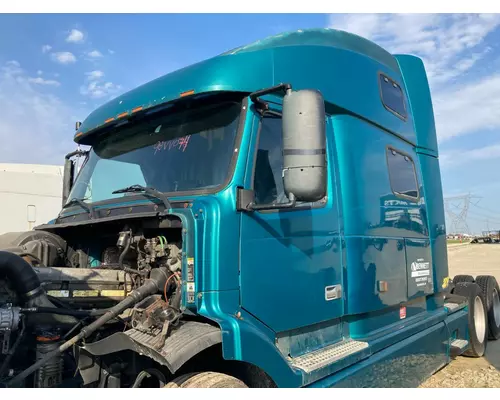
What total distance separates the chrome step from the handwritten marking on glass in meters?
1.72

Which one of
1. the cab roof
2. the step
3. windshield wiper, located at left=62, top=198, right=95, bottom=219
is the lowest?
the step

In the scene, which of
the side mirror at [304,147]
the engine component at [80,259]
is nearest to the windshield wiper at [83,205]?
the engine component at [80,259]

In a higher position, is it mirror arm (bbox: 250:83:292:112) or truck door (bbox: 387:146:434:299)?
mirror arm (bbox: 250:83:292:112)

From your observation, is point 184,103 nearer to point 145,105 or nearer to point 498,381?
point 145,105

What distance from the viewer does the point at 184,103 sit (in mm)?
3174

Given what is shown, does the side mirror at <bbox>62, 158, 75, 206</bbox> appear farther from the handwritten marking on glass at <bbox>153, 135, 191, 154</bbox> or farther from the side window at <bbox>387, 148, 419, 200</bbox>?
the side window at <bbox>387, 148, 419, 200</bbox>

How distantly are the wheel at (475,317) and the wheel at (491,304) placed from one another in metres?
0.17

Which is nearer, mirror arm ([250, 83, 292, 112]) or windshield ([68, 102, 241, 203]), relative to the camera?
mirror arm ([250, 83, 292, 112])

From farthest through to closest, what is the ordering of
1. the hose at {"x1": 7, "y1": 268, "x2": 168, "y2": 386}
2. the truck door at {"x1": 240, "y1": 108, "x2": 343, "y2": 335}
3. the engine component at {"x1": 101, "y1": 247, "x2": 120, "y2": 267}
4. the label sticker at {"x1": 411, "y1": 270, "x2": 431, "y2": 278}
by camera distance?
the label sticker at {"x1": 411, "y1": 270, "x2": 431, "y2": 278} < the engine component at {"x1": 101, "y1": 247, "x2": 120, "y2": 267} < the truck door at {"x1": 240, "y1": 108, "x2": 343, "y2": 335} < the hose at {"x1": 7, "y1": 268, "x2": 168, "y2": 386}

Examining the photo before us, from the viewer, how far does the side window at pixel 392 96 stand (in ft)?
A: 15.0

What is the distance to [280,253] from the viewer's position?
121 inches

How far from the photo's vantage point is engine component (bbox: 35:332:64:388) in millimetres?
2646

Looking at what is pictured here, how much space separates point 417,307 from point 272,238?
277 centimetres

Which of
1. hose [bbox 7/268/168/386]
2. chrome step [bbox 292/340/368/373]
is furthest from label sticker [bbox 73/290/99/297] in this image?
chrome step [bbox 292/340/368/373]
